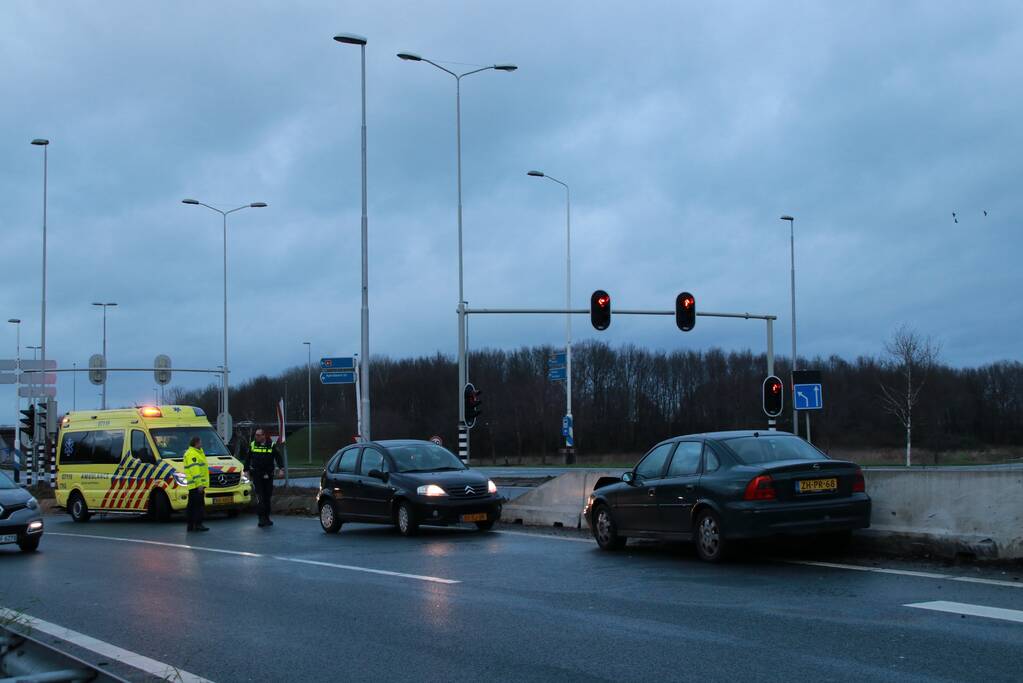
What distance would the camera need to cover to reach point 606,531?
48.5 ft

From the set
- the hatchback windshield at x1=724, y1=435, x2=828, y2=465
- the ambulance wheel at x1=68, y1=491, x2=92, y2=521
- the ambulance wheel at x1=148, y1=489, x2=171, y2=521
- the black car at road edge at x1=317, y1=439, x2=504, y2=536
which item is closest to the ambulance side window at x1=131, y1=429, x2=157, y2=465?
the ambulance wheel at x1=148, y1=489, x2=171, y2=521

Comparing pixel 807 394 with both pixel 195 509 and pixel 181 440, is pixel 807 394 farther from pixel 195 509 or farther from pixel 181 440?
pixel 195 509

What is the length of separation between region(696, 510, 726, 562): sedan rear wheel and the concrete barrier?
1777 mm

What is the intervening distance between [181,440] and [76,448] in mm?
2964

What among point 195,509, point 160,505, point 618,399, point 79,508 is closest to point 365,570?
point 195,509

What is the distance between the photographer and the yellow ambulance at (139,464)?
24.2m

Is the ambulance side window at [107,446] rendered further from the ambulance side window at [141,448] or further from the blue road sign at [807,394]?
the blue road sign at [807,394]

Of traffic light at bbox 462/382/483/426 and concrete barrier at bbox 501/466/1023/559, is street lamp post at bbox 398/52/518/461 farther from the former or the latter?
concrete barrier at bbox 501/466/1023/559

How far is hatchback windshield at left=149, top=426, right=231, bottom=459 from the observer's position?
24.7 m

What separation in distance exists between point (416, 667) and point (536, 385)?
97932 millimetres

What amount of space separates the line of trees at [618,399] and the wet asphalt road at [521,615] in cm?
6802

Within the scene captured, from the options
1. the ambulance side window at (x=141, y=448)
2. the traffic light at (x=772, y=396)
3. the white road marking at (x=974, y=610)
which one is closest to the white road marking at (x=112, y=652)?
the white road marking at (x=974, y=610)

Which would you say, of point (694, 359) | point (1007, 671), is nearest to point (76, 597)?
point (1007, 671)

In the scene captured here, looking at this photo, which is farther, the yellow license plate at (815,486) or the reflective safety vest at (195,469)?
the reflective safety vest at (195,469)
